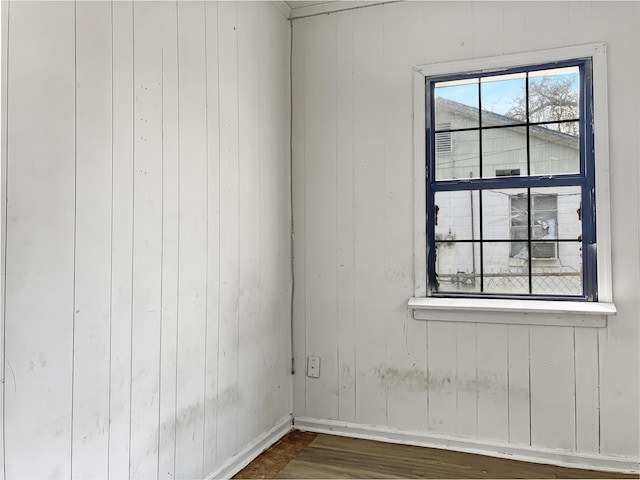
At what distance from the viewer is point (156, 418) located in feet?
6.12

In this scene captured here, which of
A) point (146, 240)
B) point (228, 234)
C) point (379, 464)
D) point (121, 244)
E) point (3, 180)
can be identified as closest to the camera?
point (3, 180)

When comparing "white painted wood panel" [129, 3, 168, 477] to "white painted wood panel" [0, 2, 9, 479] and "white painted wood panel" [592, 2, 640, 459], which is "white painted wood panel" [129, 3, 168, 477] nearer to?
"white painted wood panel" [0, 2, 9, 479]

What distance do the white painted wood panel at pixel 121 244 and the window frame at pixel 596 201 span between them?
5.02 ft

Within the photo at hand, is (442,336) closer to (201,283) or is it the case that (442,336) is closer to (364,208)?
(364,208)

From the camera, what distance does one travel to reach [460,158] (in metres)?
2.73

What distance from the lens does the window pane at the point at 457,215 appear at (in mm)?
2697

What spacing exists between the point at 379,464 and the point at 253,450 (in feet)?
2.11

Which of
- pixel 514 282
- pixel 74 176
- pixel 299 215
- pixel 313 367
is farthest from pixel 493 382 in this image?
pixel 74 176

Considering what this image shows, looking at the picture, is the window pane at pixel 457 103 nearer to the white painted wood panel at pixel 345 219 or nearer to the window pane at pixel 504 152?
the window pane at pixel 504 152

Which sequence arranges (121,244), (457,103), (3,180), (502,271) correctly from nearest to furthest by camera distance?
(3,180) < (121,244) < (502,271) < (457,103)

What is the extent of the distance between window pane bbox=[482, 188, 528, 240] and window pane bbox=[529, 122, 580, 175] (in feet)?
0.54

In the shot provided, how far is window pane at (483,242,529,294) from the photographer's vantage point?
2.61 m

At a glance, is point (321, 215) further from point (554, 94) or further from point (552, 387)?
point (552, 387)

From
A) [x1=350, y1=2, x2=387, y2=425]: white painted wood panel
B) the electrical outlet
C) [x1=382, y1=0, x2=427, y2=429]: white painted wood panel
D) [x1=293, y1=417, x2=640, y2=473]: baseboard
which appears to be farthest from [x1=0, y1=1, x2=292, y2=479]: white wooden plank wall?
[x1=382, y1=0, x2=427, y2=429]: white painted wood panel
